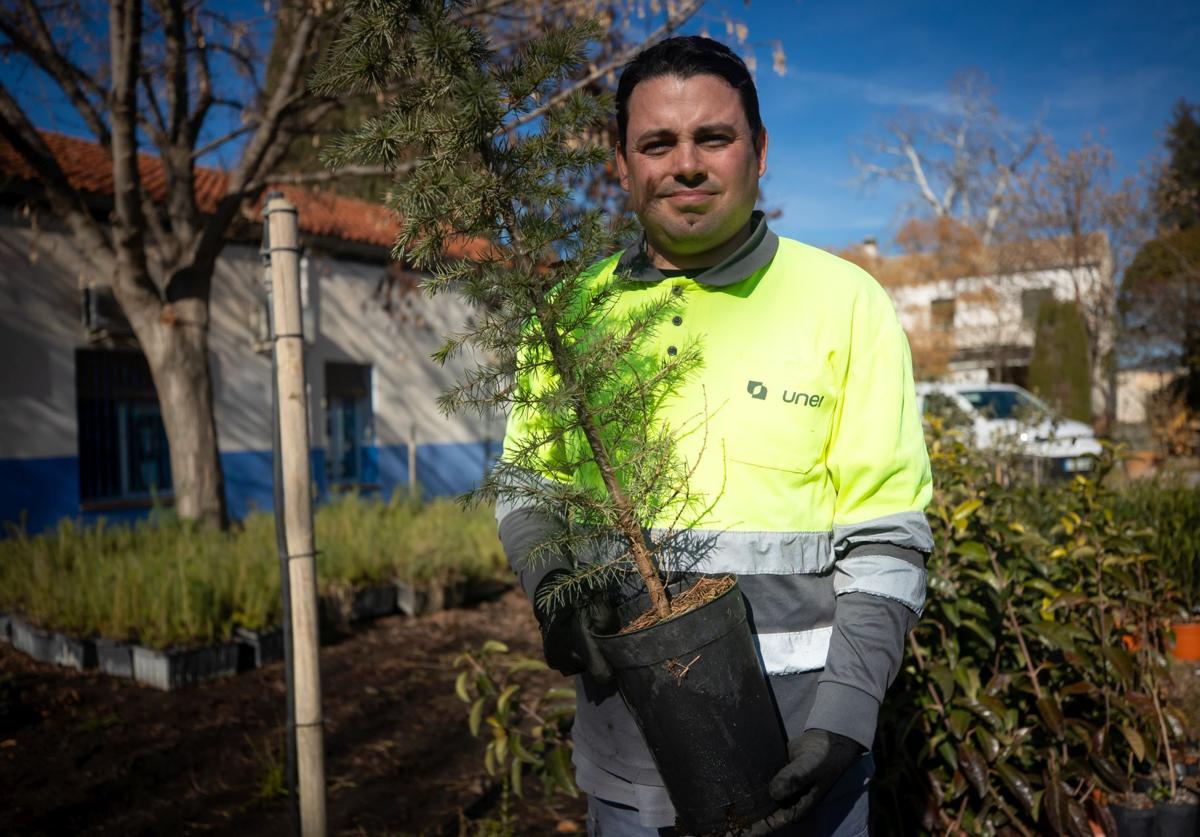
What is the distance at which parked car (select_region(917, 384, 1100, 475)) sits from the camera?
7.12 meters

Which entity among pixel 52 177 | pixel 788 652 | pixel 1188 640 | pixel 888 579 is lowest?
pixel 1188 640

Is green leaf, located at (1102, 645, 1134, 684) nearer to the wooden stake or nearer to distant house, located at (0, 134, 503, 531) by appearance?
the wooden stake

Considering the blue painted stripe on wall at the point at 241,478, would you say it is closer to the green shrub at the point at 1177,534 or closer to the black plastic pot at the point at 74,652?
the black plastic pot at the point at 74,652

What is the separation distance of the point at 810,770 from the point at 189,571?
4.84 metres

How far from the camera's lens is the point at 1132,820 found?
8.54 feet

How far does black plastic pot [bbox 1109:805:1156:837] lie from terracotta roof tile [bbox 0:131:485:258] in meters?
6.86

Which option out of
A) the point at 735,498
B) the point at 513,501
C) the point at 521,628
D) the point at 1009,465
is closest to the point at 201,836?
the point at 513,501

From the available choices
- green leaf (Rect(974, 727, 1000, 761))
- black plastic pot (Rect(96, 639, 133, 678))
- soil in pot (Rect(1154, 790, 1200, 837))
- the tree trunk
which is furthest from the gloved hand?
the tree trunk

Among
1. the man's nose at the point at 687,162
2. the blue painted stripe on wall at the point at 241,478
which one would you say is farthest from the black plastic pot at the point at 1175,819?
the blue painted stripe on wall at the point at 241,478

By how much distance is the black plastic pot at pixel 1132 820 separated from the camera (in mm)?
2602

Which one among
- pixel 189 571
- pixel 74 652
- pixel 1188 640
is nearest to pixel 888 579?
pixel 1188 640

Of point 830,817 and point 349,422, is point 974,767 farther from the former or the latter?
point 349,422

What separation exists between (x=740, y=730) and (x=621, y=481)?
427mm

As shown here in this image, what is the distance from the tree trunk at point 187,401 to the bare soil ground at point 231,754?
70.8 inches
